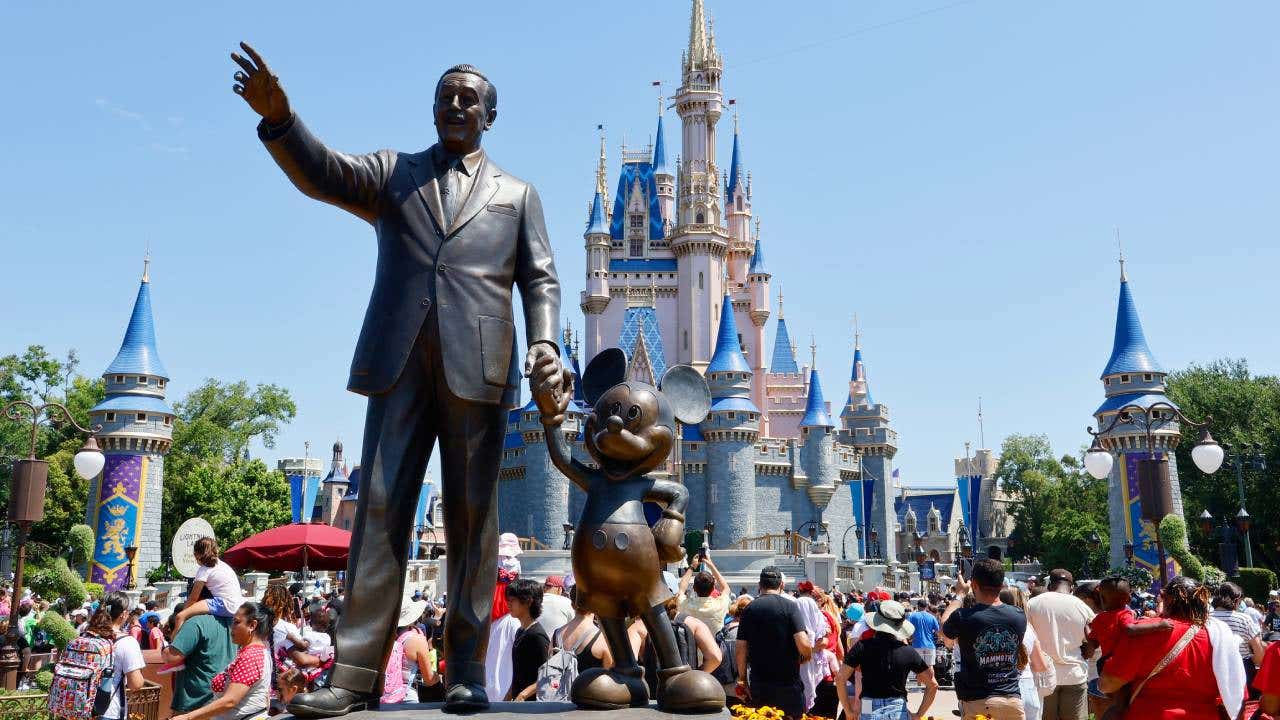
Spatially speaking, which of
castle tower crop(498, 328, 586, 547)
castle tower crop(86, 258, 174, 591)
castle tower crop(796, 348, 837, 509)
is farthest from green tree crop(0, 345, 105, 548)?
castle tower crop(796, 348, 837, 509)

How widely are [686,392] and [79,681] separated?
4.78m

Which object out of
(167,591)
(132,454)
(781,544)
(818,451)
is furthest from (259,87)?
(818,451)

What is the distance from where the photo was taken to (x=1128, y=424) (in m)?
37.8

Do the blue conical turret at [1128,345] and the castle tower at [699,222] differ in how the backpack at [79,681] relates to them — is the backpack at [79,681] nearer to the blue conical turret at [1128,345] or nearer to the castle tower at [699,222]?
the blue conical turret at [1128,345]

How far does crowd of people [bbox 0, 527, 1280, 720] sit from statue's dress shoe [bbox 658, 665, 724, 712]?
73 centimetres

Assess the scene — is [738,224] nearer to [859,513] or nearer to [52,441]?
[859,513]

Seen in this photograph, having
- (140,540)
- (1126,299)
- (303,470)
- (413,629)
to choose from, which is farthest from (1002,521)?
(413,629)

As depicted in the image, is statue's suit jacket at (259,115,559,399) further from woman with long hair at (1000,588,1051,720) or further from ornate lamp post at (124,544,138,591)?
ornate lamp post at (124,544,138,591)

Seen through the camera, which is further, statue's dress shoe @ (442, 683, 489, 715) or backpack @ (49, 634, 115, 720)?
backpack @ (49, 634, 115, 720)

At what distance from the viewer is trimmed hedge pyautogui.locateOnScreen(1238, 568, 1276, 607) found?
92.1 ft

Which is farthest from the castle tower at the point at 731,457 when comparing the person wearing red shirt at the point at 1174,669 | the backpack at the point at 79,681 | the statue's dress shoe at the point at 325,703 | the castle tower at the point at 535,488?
the statue's dress shoe at the point at 325,703

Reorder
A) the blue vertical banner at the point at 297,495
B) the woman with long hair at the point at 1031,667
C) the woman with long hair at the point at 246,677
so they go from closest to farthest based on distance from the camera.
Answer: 1. the woman with long hair at the point at 246,677
2. the woman with long hair at the point at 1031,667
3. the blue vertical banner at the point at 297,495

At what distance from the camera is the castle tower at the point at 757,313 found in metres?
58.5

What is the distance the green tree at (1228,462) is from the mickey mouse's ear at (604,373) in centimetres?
3764
